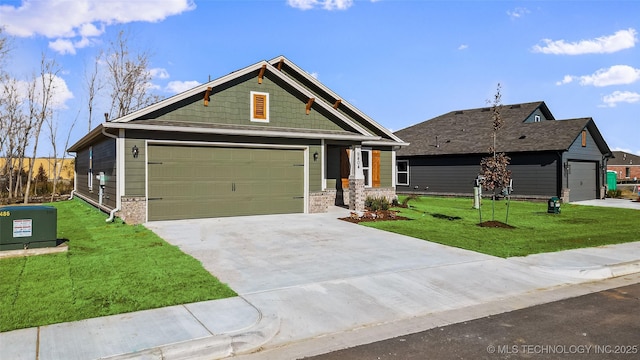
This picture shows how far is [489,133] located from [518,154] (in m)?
3.43

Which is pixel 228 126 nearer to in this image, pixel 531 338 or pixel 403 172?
pixel 531 338

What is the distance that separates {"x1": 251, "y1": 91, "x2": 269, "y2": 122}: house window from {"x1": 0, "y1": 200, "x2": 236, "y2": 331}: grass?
7.30 meters

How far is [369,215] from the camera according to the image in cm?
1566

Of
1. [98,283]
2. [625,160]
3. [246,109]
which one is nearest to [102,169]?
[246,109]

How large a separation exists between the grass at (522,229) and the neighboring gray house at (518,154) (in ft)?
16.7

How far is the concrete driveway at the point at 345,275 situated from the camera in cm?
605

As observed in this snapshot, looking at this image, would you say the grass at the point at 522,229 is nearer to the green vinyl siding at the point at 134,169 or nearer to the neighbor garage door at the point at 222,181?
the neighbor garage door at the point at 222,181

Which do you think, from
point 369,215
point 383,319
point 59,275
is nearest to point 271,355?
point 383,319

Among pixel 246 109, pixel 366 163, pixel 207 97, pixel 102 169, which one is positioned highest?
pixel 207 97

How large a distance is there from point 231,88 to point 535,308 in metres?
12.8

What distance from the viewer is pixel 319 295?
6.77 metres

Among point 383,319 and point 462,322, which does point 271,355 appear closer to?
point 383,319

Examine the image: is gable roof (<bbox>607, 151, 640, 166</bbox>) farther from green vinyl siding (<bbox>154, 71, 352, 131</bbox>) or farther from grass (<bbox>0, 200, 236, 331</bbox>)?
grass (<bbox>0, 200, 236, 331</bbox>)

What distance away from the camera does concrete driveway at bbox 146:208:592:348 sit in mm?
6047
